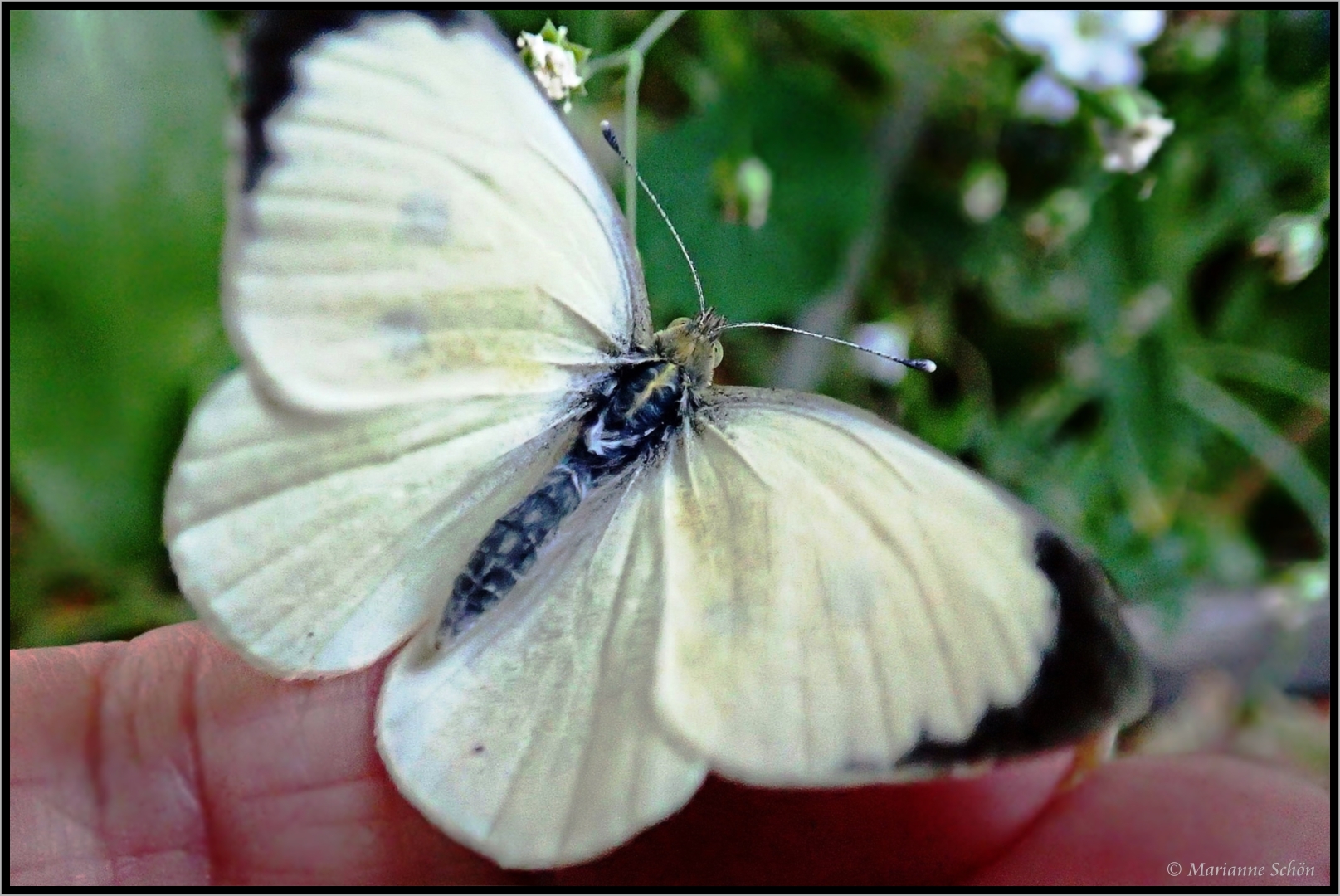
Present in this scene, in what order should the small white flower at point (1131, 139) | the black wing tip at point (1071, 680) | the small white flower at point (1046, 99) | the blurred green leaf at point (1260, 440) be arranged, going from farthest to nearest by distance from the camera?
the blurred green leaf at point (1260, 440) → the small white flower at point (1046, 99) → the small white flower at point (1131, 139) → the black wing tip at point (1071, 680)

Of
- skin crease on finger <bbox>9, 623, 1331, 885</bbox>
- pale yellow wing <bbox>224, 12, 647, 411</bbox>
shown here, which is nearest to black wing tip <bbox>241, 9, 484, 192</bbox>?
pale yellow wing <bbox>224, 12, 647, 411</bbox>

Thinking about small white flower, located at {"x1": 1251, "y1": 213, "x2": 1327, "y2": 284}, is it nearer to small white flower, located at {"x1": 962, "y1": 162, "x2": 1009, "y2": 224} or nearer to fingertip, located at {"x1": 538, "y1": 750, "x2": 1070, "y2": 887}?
small white flower, located at {"x1": 962, "y1": 162, "x2": 1009, "y2": 224}

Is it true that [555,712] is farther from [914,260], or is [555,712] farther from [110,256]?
[914,260]

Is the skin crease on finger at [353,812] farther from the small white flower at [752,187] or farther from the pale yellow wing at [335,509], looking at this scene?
the small white flower at [752,187]

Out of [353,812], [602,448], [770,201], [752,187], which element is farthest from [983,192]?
Result: [353,812]

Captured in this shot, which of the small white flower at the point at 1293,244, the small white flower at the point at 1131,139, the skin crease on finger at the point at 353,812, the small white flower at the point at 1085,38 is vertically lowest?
the skin crease on finger at the point at 353,812

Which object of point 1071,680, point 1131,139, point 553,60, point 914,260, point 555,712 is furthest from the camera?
point 914,260

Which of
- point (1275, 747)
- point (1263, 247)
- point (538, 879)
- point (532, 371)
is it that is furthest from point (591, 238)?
point (1275, 747)


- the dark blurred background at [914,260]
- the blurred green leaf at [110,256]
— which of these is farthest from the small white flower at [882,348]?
the blurred green leaf at [110,256]
